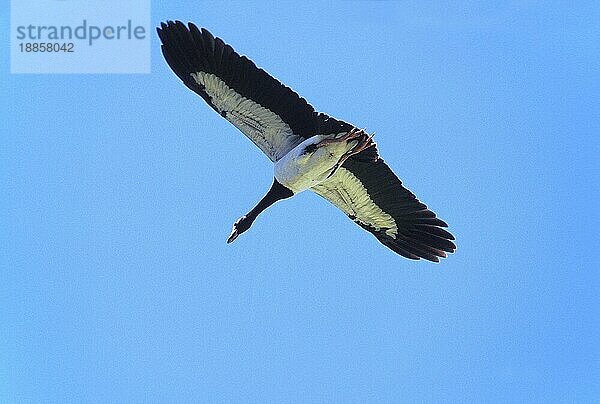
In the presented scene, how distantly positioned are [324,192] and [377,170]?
1.42 m

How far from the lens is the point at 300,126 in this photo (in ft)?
58.1

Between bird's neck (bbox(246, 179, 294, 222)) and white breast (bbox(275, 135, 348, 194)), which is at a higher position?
white breast (bbox(275, 135, 348, 194))

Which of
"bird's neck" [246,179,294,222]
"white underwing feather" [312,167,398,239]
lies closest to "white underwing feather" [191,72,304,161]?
"bird's neck" [246,179,294,222]

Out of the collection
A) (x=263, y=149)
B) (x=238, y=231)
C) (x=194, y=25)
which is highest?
(x=194, y=25)

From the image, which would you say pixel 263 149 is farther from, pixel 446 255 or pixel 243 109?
pixel 446 255

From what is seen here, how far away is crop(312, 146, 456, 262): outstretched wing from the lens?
1866cm

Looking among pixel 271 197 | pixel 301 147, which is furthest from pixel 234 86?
pixel 271 197

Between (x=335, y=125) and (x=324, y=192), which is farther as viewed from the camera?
(x=324, y=192)

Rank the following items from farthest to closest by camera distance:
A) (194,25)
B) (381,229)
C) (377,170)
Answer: (381,229), (377,170), (194,25)

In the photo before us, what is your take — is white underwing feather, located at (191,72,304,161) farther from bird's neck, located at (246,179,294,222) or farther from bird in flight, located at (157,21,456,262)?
bird's neck, located at (246,179,294,222)

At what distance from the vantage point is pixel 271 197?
18.9m

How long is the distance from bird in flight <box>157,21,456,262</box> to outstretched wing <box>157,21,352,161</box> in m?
0.02

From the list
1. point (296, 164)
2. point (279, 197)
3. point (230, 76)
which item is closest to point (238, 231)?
point (279, 197)

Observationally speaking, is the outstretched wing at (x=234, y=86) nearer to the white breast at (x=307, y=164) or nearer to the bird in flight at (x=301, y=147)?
the bird in flight at (x=301, y=147)
